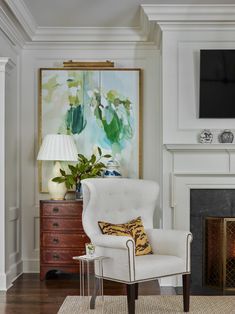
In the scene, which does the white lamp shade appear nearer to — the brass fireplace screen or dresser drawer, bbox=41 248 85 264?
dresser drawer, bbox=41 248 85 264

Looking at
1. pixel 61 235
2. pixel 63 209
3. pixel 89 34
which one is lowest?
pixel 61 235

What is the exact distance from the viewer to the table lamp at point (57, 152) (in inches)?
242

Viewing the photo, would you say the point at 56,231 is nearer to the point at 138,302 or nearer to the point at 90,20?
the point at 138,302

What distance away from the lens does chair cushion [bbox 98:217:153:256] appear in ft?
16.1

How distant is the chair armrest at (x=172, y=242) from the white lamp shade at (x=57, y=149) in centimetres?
146

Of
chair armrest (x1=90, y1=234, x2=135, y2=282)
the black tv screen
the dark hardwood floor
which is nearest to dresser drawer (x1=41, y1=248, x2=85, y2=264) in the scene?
the dark hardwood floor

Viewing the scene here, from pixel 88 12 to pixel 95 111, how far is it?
1.16 metres

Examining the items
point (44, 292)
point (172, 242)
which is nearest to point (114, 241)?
point (172, 242)

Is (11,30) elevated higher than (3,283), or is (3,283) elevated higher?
(11,30)

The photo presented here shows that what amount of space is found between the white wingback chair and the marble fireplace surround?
1.92 ft

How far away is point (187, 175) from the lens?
19.1 feet

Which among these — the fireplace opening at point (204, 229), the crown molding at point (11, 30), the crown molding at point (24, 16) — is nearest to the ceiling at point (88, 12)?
the crown molding at point (24, 16)

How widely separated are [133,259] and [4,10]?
2549 mm

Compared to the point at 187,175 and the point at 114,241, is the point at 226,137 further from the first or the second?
the point at 114,241
